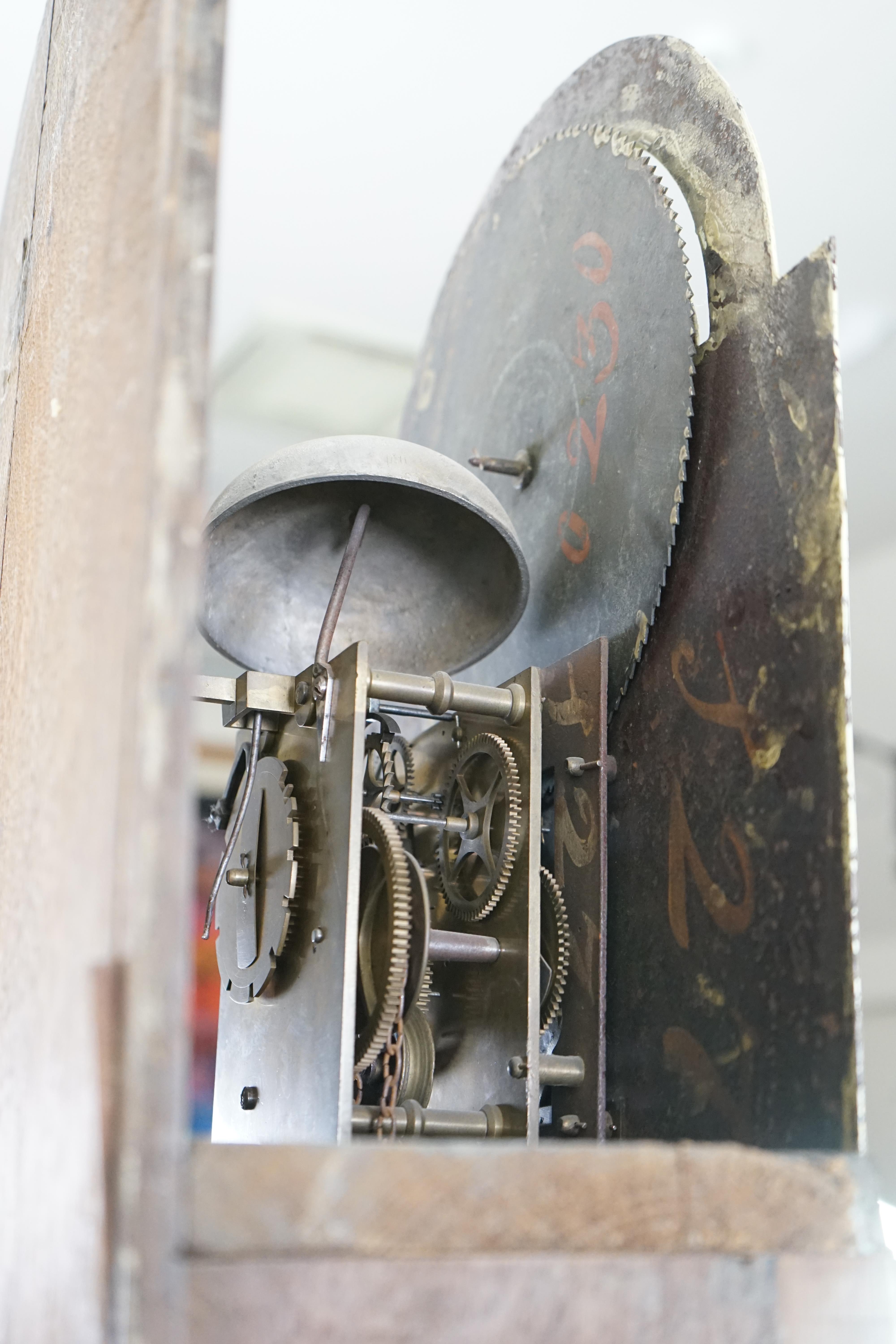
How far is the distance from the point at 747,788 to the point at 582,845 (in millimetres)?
202

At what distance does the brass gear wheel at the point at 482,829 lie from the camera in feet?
3.66

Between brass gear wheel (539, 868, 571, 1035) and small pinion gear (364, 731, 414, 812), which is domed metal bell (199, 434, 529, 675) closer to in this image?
small pinion gear (364, 731, 414, 812)

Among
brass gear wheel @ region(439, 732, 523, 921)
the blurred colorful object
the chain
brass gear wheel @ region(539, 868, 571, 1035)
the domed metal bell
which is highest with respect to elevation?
the domed metal bell

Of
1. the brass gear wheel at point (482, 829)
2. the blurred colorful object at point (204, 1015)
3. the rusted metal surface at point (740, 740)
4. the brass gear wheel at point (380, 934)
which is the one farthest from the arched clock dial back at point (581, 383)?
the blurred colorful object at point (204, 1015)

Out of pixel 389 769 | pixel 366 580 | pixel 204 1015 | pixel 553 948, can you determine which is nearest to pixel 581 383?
pixel 366 580

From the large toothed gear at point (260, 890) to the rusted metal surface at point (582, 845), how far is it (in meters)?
0.25

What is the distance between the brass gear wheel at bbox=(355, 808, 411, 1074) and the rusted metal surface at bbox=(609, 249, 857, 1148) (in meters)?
0.23

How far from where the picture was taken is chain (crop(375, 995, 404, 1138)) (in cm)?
102

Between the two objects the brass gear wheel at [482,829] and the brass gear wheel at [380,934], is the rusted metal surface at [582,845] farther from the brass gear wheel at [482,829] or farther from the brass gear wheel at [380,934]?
the brass gear wheel at [380,934]

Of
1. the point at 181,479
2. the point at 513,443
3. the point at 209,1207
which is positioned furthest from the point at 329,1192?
the point at 513,443

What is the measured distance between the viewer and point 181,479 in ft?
2.06

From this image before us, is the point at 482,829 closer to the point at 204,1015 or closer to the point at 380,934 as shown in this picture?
the point at 380,934

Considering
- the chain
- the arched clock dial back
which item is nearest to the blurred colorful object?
the arched clock dial back

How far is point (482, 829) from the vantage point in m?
1.17
